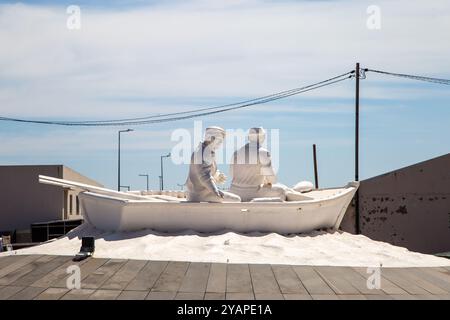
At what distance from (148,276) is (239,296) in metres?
1.63

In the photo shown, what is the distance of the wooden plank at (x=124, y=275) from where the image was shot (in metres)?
8.14

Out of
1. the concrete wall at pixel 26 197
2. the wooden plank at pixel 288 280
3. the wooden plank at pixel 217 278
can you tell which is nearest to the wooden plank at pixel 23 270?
the wooden plank at pixel 217 278

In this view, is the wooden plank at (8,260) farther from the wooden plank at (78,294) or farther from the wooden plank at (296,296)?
the wooden plank at (296,296)

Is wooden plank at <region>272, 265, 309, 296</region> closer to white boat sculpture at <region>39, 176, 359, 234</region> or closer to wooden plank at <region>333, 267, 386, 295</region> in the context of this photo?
wooden plank at <region>333, 267, 386, 295</region>

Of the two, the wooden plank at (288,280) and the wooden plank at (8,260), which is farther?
the wooden plank at (8,260)

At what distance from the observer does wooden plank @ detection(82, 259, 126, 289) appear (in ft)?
26.9

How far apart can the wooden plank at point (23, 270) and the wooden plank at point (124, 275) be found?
1339 mm

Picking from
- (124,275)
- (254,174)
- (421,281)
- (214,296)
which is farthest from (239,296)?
(254,174)

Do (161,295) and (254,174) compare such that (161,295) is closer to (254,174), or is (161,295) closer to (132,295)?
(132,295)

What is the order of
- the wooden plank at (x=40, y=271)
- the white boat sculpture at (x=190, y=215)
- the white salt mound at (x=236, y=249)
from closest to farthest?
1. the wooden plank at (x=40, y=271)
2. the white salt mound at (x=236, y=249)
3. the white boat sculpture at (x=190, y=215)

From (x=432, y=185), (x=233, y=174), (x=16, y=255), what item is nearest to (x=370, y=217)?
(x=432, y=185)
